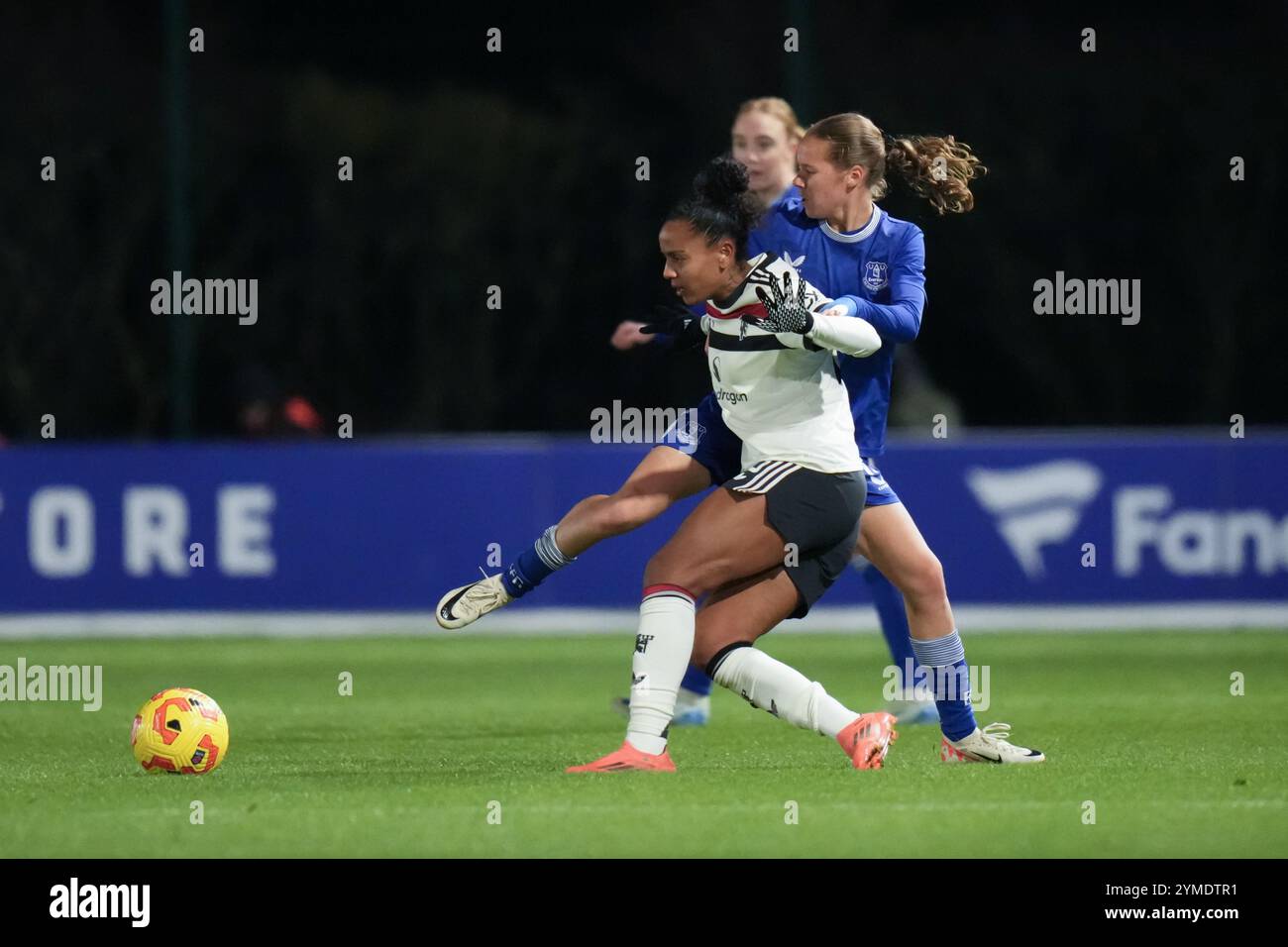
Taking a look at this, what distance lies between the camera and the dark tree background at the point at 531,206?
20.2 m

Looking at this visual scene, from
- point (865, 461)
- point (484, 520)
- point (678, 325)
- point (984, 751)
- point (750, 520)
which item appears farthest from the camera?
point (484, 520)

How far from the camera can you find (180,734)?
304 inches

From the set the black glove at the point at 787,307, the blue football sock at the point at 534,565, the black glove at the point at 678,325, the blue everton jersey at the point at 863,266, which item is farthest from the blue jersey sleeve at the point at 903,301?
the blue football sock at the point at 534,565

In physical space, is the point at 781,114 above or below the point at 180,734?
above

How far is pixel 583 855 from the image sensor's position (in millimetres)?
6039

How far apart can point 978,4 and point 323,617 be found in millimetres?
11437

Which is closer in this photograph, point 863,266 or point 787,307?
point 787,307

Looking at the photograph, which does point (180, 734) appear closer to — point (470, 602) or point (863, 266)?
point (470, 602)

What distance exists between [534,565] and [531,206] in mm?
13531

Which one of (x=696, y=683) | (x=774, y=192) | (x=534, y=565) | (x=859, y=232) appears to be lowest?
(x=696, y=683)

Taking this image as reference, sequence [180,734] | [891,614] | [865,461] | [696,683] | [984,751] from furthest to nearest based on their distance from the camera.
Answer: [696,683]
[891,614]
[865,461]
[984,751]
[180,734]

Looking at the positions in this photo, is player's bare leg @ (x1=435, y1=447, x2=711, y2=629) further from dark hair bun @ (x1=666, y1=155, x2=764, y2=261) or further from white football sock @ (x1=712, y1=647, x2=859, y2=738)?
dark hair bun @ (x1=666, y1=155, x2=764, y2=261)

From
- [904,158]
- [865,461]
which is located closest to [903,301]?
[904,158]

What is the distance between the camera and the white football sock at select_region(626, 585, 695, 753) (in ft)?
24.2
